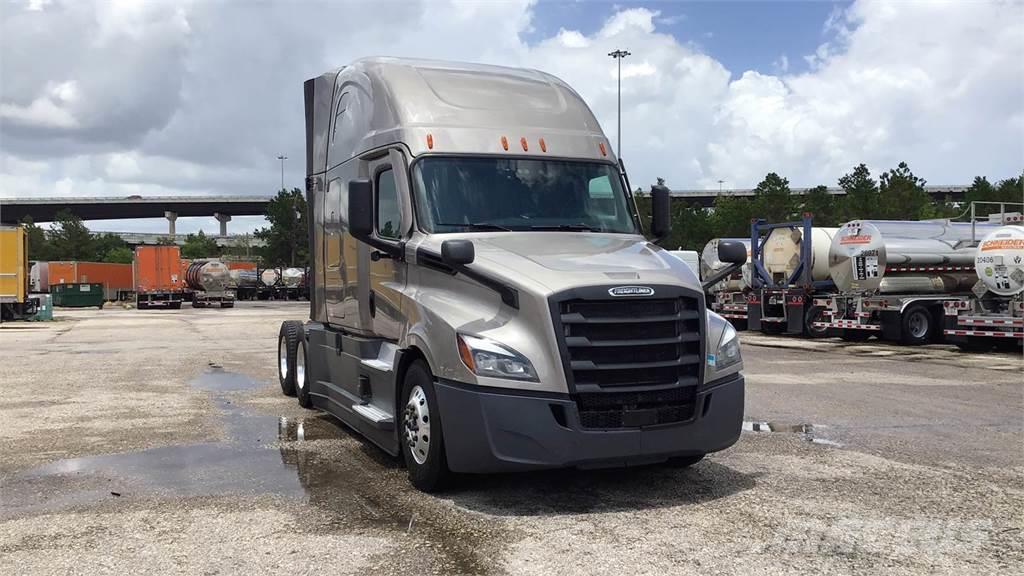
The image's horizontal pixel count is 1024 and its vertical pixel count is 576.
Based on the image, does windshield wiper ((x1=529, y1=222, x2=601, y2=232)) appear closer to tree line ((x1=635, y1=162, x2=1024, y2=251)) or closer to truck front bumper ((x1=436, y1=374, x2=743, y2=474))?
truck front bumper ((x1=436, y1=374, x2=743, y2=474))

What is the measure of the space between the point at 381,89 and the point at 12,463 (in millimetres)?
4419

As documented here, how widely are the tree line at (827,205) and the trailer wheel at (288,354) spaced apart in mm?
39653

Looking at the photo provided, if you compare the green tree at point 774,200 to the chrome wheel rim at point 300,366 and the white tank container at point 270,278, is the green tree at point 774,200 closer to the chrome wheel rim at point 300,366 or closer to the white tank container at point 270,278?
the white tank container at point 270,278

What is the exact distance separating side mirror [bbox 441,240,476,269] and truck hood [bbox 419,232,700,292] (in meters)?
0.09

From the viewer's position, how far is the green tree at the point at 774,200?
58562 mm

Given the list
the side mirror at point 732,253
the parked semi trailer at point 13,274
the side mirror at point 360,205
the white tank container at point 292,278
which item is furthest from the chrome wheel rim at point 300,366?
the white tank container at point 292,278

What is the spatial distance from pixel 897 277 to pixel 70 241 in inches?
3563

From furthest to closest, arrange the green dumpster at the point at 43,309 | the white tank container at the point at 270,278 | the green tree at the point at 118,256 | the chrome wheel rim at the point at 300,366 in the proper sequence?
1. the green tree at the point at 118,256
2. the white tank container at the point at 270,278
3. the green dumpster at the point at 43,309
4. the chrome wheel rim at the point at 300,366

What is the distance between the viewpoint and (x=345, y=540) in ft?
16.7

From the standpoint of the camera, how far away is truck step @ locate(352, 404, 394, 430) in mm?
6691

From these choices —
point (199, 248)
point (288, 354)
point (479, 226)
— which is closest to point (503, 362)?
point (479, 226)

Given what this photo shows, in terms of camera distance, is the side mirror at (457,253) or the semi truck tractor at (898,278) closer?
Result: the side mirror at (457,253)

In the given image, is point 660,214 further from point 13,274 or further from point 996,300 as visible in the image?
point 13,274

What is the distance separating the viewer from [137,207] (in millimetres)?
115000
